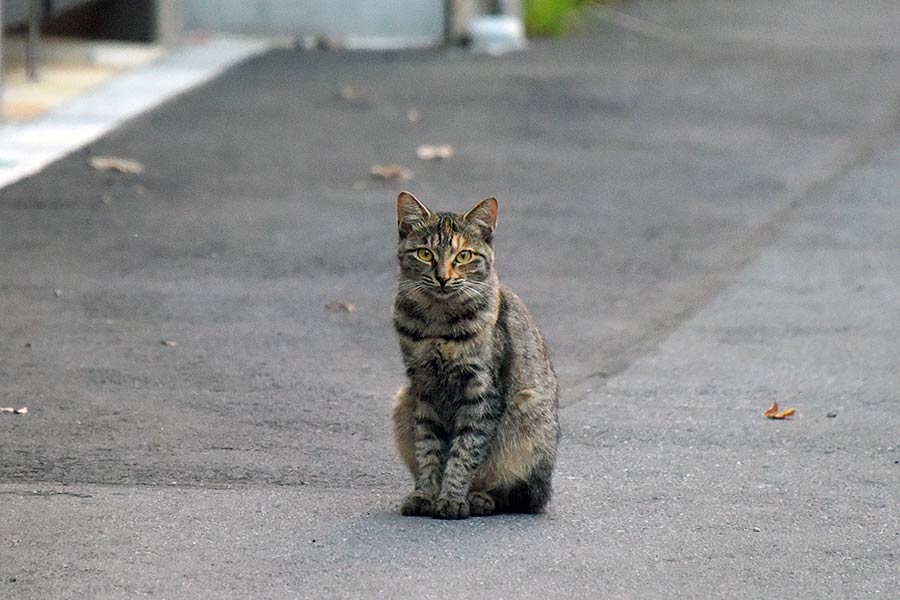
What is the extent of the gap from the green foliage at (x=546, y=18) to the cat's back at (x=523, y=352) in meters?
12.4

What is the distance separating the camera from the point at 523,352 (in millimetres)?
6199

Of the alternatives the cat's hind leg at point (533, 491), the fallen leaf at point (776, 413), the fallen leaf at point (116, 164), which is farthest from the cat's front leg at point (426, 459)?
the fallen leaf at point (116, 164)

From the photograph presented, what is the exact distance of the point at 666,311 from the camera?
9.25 meters

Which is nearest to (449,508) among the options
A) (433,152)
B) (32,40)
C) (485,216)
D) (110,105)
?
(485,216)

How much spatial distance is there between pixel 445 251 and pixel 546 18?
13073 mm

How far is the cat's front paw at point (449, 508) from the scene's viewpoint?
5.92m

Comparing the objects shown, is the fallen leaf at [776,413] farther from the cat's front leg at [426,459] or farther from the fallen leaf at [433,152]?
the fallen leaf at [433,152]

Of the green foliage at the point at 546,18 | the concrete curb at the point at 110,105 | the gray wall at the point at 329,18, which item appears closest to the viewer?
the concrete curb at the point at 110,105

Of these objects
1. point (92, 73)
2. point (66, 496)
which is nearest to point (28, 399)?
point (66, 496)

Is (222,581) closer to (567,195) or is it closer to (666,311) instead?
(666,311)

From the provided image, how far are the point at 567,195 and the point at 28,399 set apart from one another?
18.3 feet

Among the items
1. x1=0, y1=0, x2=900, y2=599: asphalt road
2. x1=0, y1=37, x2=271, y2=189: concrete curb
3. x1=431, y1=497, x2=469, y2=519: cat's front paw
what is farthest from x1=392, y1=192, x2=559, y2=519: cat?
x1=0, y1=37, x2=271, y2=189: concrete curb

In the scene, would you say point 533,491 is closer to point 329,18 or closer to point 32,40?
point 32,40

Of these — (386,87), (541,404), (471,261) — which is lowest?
(386,87)
